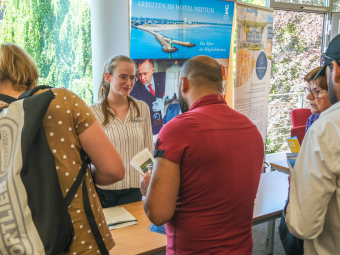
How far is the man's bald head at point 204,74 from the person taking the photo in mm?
1339

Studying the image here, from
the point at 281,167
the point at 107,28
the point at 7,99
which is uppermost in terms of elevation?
the point at 107,28

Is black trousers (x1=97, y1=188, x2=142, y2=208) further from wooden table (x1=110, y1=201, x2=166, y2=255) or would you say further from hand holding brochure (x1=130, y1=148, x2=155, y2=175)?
hand holding brochure (x1=130, y1=148, x2=155, y2=175)

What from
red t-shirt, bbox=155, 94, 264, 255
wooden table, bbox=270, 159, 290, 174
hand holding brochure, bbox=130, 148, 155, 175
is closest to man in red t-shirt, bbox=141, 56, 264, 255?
red t-shirt, bbox=155, 94, 264, 255

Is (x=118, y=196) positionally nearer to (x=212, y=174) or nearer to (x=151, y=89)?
(x=212, y=174)

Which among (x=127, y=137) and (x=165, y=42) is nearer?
(x=127, y=137)

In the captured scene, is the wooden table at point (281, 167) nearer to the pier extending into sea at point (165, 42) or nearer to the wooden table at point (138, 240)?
the pier extending into sea at point (165, 42)

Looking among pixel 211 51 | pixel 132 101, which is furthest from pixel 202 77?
pixel 211 51

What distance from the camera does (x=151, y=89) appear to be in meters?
3.61

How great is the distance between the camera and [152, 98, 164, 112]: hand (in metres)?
3.67

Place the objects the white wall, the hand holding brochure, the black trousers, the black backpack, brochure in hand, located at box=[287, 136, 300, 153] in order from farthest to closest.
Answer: the white wall < brochure in hand, located at box=[287, 136, 300, 153] < the black trousers < the hand holding brochure < the black backpack

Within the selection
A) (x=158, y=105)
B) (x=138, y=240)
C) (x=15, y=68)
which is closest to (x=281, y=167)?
(x=158, y=105)

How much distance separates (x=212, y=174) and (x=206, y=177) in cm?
3

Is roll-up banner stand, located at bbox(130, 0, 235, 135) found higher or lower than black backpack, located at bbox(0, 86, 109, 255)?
higher

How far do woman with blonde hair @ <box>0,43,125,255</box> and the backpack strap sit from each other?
1 cm
